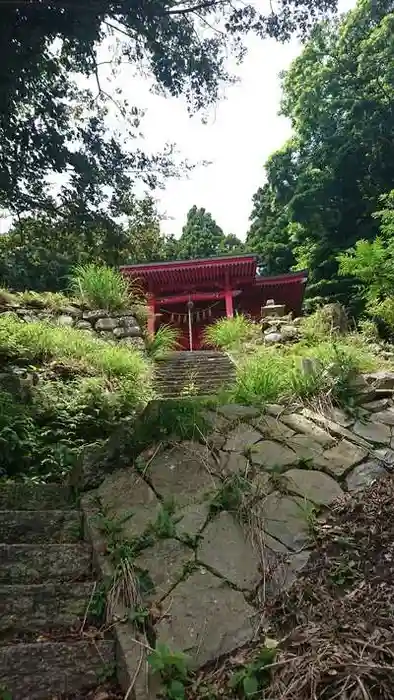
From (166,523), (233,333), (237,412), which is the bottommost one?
(166,523)

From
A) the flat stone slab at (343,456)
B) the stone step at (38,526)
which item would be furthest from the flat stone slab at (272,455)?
the stone step at (38,526)

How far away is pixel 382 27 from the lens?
15617 millimetres

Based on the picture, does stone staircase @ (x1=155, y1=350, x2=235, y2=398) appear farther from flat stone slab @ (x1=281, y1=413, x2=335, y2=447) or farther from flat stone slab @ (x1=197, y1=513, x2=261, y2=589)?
flat stone slab @ (x1=197, y1=513, x2=261, y2=589)

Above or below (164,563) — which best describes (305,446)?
above

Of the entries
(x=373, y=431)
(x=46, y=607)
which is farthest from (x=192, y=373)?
(x=46, y=607)

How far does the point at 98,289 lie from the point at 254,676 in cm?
761

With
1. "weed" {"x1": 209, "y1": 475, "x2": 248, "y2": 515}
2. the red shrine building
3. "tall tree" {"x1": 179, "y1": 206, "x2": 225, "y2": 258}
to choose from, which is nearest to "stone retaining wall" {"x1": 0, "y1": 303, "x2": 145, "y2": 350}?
the red shrine building

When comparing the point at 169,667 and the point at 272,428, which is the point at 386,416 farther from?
the point at 169,667

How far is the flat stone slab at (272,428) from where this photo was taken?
12.1ft

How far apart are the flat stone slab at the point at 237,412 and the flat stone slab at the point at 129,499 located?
859mm

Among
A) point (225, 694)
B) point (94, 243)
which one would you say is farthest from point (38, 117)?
point (225, 694)

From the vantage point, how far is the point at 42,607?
2393 millimetres

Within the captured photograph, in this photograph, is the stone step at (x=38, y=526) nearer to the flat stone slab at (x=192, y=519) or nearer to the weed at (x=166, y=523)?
the weed at (x=166, y=523)

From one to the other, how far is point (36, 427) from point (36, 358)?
5.68ft
